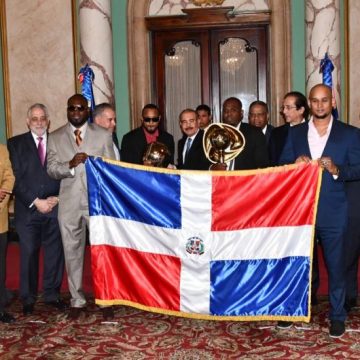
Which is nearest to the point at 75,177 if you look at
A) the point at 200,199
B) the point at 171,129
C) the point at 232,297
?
the point at 200,199

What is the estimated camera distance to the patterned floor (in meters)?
4.22

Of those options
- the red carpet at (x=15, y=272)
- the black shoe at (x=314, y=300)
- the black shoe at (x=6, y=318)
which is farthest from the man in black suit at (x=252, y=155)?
the black shoe at (x=6, y=318)

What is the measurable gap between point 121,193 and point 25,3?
20.2 ft

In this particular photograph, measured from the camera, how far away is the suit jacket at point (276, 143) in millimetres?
5547

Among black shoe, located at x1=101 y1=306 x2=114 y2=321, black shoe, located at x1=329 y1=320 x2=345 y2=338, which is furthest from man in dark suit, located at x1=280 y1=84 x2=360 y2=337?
black shoe, located at x1=101 y1=306 x2=114 y2=321

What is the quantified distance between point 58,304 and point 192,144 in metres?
1.93

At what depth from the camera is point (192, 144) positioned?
19.6ft

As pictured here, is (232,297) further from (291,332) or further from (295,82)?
(295,82)

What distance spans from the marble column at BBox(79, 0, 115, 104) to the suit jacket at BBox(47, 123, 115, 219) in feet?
12.6

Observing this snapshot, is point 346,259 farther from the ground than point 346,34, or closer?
closer

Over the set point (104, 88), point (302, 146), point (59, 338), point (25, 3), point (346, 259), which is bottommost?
point (59, 338)

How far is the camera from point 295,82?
957cm

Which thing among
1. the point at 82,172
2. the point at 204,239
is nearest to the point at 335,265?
the point at 204,239

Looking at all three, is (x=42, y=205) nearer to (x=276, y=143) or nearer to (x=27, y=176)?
(x=27, y=176)
